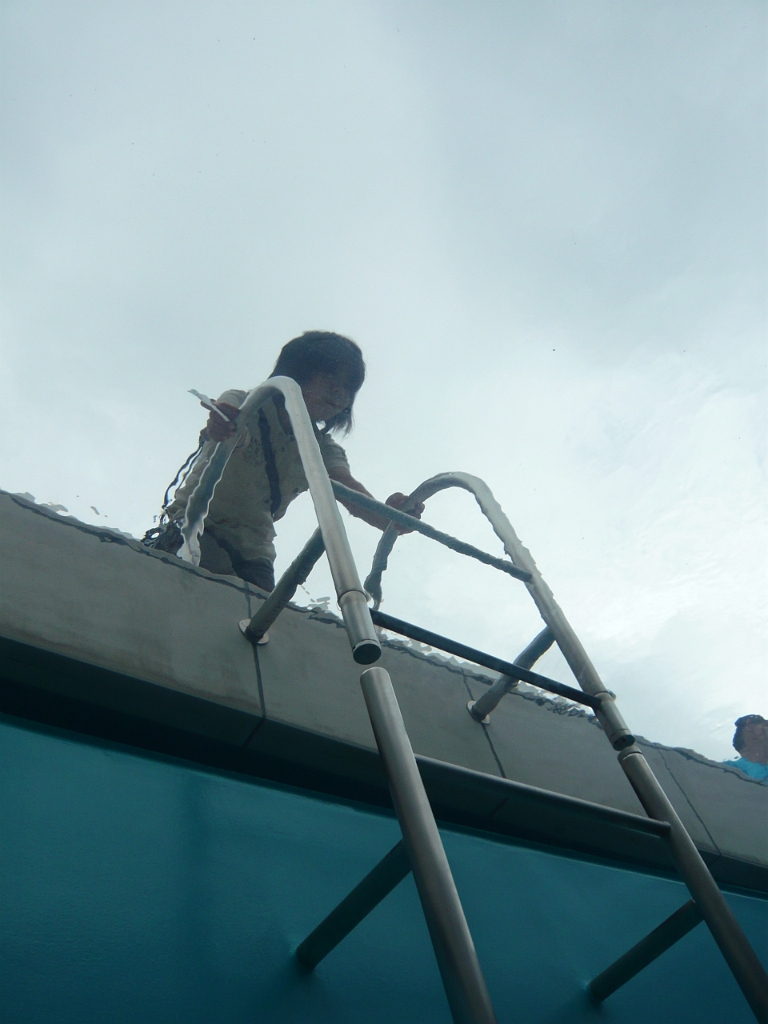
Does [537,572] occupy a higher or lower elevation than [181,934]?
higher

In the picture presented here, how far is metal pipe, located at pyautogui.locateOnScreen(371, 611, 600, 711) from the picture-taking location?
1.26 metres

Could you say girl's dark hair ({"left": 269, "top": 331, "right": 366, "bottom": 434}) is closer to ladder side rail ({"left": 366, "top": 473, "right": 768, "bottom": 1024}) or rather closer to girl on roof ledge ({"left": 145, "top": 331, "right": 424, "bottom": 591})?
girl on roof ledge ({"left": 145, "top": 331, "right": 424, "bottom": 591})

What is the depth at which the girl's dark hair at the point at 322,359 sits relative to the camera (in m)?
2.93

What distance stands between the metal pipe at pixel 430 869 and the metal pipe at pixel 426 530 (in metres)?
0.66

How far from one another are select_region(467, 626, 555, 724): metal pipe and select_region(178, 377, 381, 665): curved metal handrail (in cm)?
49

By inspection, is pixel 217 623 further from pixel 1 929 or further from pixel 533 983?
pixel 533 983

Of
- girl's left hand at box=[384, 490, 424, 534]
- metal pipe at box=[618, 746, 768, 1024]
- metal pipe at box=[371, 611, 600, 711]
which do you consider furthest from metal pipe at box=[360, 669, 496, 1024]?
girl's left hand at box=[384, 490, 424, 534]

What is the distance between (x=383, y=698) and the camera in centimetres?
101

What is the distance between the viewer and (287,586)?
5.20 ft

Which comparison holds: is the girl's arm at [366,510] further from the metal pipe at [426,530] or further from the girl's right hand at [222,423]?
the girl's right hand at [222,423]

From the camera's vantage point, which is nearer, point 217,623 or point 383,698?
point 383,698

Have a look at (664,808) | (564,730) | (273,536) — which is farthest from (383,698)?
(273,536)

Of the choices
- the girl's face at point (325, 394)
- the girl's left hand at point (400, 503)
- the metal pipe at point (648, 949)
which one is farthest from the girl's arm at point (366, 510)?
the metal pipe at point (648, 949)

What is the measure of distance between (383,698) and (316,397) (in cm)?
207
